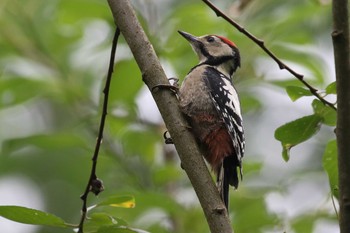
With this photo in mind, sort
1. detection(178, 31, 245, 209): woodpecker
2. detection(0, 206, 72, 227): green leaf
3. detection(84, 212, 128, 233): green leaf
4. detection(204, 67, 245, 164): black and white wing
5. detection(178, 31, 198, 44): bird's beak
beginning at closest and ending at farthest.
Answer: detection(0, 206, 72, 227): green leaf → detection(84, 212, 128, 233): green leaf → detection(178, 31, 245, 209): woodpecker → detection(204, 67, 245, 164): black and white wing → detection(178, 31, 198, 44): bird's beak

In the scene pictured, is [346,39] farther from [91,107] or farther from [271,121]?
A: [271,121]

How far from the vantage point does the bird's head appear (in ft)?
17.0

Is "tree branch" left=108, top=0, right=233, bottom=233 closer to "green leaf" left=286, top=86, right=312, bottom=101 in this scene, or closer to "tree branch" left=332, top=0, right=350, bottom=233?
"green leaf" left=286, top=86, right=312, bottom=101

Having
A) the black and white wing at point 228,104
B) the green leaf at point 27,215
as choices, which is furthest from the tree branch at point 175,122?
the black and white wing at point 228,104

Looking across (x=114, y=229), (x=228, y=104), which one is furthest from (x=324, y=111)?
(x=228, y=104)

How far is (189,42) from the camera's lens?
4.89 m

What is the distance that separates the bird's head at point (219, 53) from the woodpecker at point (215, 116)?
0.14ft

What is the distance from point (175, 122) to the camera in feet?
10.1

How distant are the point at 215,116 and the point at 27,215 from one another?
2031mm

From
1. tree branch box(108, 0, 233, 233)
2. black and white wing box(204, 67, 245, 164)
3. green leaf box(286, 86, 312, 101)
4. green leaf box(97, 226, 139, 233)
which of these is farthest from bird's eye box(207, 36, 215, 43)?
green leaf box(97, 226, 139, 233)

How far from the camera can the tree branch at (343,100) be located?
2288 mm

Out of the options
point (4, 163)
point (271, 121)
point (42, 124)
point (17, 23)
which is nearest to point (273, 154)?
point (271, 121)

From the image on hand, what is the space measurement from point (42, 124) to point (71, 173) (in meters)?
4.29

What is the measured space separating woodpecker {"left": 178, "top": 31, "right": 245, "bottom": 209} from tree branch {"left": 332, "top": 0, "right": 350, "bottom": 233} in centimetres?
149
